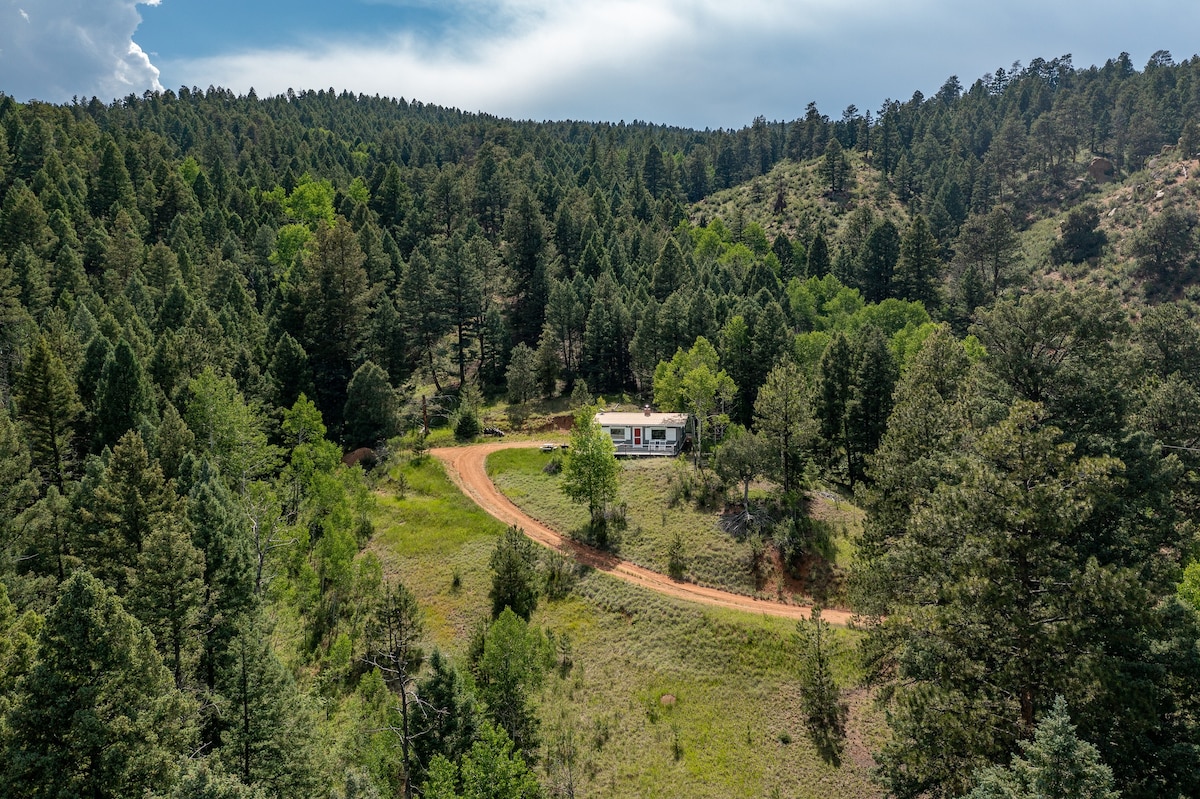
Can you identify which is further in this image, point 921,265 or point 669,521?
point 921,265

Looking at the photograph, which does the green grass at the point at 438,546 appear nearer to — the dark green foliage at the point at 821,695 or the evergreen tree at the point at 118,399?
the evergreen tree at the point at 118,399

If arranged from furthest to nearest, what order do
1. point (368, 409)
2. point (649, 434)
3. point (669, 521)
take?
point (368, 409), point (649, 434), point (669, 521)

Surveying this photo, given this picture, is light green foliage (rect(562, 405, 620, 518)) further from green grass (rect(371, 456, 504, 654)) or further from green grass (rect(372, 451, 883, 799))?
green grass (rect(371, 456, 504, 654))

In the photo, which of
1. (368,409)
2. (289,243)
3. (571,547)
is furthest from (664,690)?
(289,243)

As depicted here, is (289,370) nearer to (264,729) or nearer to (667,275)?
(264,729)

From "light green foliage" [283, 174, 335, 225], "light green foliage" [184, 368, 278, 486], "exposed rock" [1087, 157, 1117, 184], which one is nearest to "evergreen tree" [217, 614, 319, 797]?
"light green foliage" [184, 368, 278, 486]

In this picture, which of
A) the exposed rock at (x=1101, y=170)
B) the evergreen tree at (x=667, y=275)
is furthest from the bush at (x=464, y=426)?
the exposed rock at (x=1101, y=170)
